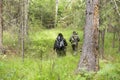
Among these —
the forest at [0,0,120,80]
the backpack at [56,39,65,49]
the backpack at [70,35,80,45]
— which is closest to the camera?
the forest at [0,0,120,80]

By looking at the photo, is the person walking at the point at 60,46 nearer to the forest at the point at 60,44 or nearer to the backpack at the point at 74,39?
the forest at the point at 60,44

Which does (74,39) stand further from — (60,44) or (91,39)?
(91,39)

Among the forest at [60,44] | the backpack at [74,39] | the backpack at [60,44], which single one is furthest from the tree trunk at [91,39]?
the backpack at [74,39]

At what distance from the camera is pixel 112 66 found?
23.0ft

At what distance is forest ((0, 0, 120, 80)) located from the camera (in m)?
8.61

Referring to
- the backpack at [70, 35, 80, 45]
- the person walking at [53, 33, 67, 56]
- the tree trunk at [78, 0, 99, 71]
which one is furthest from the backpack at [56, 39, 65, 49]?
the tree trunk at [78, 0, 99, 71]

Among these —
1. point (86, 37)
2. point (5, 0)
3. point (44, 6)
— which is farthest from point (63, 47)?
point (44, 6)

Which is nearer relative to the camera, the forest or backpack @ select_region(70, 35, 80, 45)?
the forest

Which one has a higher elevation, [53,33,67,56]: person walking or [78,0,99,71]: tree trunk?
[78,0,99,71]: tree trunk

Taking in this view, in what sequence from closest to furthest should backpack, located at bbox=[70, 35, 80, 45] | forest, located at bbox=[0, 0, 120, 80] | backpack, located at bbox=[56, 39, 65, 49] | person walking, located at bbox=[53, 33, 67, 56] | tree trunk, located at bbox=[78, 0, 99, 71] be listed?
forest, located at bbox=[0, 0, 120, 80] → tree trunk, located at bbox=[78, 0, 99, 71] → person walking, located at bbox=[53, 33, 67, 56] → backpack, located at bbox=[56, 39, 65, 49] → backpack, located at bbox=[70, 35, 80, 45]

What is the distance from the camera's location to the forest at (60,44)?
8.61 metres

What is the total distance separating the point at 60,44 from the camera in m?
18.1

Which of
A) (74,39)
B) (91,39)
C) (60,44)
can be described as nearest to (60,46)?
(60,44)

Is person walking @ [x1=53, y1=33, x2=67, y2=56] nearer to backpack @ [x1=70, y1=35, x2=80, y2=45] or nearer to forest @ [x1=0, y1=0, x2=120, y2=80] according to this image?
forest @ [x1=0, y1=0, x2=120, y2=80]
